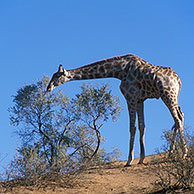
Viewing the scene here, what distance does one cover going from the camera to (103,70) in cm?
1728

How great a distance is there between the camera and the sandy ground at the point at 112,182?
12.3 metres

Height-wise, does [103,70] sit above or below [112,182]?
above

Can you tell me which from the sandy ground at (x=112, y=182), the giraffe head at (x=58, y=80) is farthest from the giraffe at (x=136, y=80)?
the sandy ground at (x=112, y=182)

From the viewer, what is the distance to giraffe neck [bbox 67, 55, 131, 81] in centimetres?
1708

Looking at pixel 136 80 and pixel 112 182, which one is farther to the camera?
pixel 136 80

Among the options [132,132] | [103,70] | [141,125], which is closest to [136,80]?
[103,70]

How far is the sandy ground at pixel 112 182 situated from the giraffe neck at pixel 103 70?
4210 millimetres

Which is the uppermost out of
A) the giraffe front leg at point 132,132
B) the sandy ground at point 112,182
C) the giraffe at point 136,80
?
the giraffe at point 136,80

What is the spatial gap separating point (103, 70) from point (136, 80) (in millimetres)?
1721

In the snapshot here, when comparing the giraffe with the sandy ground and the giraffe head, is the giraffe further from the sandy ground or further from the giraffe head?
the sandy ground

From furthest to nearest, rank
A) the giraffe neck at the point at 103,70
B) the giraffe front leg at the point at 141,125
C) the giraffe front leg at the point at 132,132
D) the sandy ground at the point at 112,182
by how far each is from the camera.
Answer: the giraffe neck at the point at 103,70, the giraffe front leg at the point at 141,125, the giraffe front leg at the point at 132,132, the sandy ground at the point at 112,182

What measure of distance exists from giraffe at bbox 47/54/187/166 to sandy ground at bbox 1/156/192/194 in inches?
41.4

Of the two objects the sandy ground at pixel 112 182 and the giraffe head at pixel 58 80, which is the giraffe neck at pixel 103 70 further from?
the sandy ground at pixel 112 182

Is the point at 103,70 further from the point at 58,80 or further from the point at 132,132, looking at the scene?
the point at 132,132
